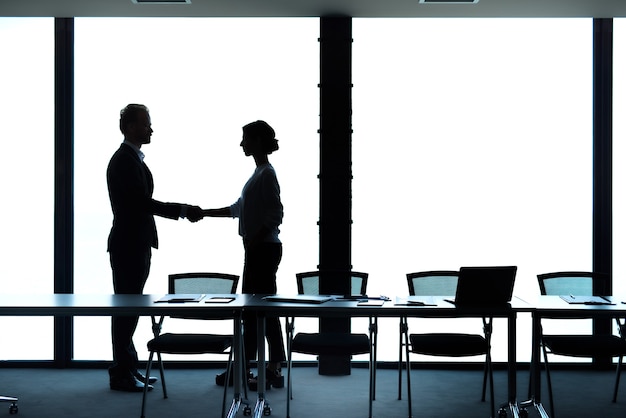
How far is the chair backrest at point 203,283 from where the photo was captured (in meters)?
5.18

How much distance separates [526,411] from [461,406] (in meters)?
0.52

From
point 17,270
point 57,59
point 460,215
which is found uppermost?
point 57,59

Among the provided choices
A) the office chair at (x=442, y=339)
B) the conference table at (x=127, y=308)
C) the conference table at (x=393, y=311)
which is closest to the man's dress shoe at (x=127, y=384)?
the conference table at (x=127, y=308)

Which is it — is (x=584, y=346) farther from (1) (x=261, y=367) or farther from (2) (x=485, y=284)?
(1) (x=261, y=367)

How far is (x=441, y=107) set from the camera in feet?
20.9

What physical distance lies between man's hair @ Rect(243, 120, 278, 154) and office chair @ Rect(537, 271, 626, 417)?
2237 millimetres

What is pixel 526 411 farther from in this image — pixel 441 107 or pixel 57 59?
pixel 57 59

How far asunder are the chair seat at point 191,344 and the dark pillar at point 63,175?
199cm

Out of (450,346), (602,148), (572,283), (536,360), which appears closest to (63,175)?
(450,346)

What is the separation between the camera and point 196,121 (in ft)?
20.7

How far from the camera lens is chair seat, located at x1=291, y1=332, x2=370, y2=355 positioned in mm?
4605

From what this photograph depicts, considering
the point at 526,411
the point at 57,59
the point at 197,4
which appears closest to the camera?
the point at 526,411

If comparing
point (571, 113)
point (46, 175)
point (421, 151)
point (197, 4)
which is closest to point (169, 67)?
point (197, 4)

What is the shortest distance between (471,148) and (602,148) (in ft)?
3.77
